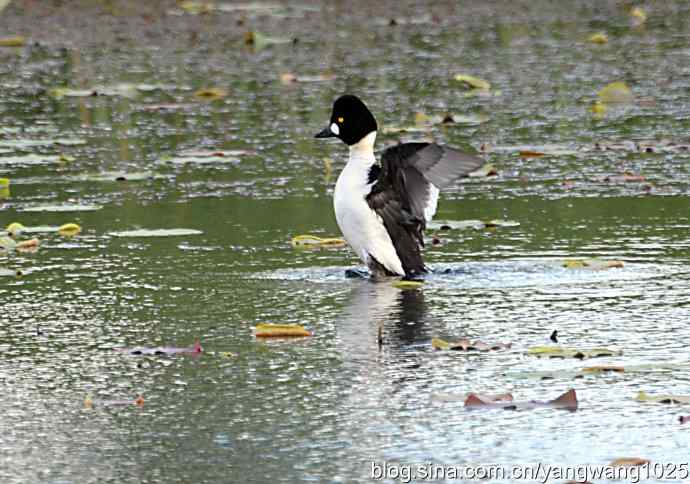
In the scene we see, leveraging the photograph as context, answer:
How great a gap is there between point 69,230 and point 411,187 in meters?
2.23

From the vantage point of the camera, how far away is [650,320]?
748 cm

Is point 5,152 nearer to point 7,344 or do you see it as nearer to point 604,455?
point 7,344

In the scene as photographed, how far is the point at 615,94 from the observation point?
48.2 feet

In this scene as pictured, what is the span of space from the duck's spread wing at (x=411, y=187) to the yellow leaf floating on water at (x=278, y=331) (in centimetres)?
155

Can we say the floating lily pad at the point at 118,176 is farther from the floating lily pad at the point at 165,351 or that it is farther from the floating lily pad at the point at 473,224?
the floating lily pad at the point at 165,351

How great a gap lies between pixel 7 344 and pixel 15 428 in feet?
4.51

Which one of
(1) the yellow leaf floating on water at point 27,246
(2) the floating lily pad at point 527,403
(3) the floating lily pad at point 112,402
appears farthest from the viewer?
(1) the yellow leaf floating on water at point 27,246

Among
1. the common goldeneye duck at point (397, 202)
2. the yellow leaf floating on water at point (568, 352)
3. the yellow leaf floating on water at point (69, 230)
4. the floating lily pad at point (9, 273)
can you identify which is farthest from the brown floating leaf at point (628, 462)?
the yellow leaf floating on water at point (69, 230)

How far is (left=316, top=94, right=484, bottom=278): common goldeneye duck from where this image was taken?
878cm

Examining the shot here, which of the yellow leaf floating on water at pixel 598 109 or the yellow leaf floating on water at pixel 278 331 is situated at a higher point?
the yellow leaf floating on water at pixel 278 331

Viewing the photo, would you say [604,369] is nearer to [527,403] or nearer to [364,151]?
[527,403]

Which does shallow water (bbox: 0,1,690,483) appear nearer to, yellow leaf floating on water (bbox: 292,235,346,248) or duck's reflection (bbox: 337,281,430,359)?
duck's reflection (bbox: 337,281,430,359)

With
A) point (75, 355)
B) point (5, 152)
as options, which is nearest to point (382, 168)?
point (75, 355)

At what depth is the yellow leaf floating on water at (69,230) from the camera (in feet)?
32.7
